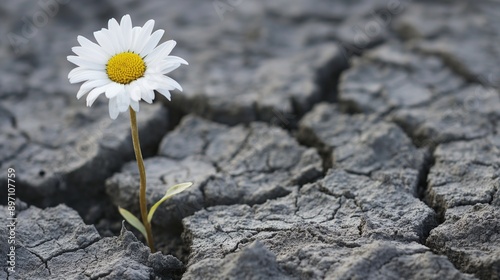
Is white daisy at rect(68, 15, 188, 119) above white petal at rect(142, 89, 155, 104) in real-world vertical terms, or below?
above

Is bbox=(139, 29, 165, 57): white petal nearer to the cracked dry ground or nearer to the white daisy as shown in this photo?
the white daisy

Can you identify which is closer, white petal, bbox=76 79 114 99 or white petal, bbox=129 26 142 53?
white petal, bbox=76 79 114 99

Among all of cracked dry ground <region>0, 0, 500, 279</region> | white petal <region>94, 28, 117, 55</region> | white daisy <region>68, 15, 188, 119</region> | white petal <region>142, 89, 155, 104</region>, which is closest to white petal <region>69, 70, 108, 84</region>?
white daisy <region>68, 15, 188, 119</region>

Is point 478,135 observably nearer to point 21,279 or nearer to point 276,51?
point 276,51

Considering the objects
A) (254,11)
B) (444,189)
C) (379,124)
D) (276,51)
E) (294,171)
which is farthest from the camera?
(254,11)

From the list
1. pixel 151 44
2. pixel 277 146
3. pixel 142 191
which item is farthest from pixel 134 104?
pixel 277 146

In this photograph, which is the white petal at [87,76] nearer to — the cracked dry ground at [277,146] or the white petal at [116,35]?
the white petal at [116,35]

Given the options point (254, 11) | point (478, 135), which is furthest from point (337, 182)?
point (254, 11)

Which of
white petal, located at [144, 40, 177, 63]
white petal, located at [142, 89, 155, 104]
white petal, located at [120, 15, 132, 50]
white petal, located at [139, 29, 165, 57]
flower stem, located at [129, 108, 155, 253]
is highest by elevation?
white petal, located at [120, 15, 132, 50]
